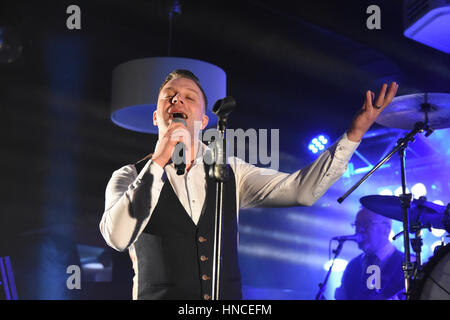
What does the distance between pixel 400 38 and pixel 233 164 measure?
264 centimetres

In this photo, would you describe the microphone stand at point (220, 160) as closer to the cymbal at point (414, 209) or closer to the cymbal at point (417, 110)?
the cymbal at point (417, 110)

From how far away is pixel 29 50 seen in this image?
509 centimetres

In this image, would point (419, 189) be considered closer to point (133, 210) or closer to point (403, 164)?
point (403, 164)

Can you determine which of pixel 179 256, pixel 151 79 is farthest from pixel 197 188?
pixel 151 79

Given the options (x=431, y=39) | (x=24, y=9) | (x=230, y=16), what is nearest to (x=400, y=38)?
(x=431, y=39)

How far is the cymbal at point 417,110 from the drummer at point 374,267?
147cm

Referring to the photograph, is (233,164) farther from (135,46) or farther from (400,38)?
(135,46)

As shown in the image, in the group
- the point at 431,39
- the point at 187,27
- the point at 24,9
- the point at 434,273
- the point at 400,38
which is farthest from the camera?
the point at 187,27

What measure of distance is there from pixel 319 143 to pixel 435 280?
4.48 meters

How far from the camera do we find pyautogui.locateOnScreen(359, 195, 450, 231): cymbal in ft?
11.4

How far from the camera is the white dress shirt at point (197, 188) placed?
1683 mm

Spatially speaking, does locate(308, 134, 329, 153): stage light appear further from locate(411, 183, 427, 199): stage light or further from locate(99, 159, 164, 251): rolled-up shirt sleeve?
locate(99, 159, 164, 251): rolled-up shirt sleeve

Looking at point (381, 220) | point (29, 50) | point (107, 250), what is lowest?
point (107, 250)

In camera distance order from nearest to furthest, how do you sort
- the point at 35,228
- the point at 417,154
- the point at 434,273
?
the point at 434,273, the point at 35,228, the point at 417,154
